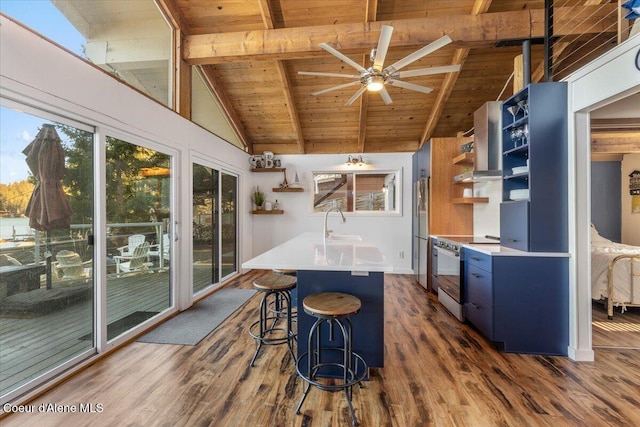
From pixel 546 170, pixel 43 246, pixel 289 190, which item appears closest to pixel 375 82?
pixel 546 170

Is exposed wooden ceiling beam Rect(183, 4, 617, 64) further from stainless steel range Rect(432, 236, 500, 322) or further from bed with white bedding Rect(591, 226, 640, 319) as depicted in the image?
bed with white bedding Rect(591, 226, 640, 319)

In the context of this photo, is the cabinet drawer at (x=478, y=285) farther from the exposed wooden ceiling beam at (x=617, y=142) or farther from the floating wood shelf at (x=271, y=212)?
the floating wood shelf at (x=271, y=212)

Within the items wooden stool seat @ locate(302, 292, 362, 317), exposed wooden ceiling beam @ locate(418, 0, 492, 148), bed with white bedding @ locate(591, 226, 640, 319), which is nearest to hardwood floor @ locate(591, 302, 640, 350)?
bed with white bedding @ locate(591, 226, 640, 319)

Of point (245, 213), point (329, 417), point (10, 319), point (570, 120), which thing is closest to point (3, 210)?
point (10, 319)

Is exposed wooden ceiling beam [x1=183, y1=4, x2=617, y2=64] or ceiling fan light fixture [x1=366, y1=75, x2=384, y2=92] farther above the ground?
exposed wooden ceiling beam [x1=183, y1=4, x2=617, y2=64]

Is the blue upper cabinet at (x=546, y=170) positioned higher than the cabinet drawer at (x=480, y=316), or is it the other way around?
the blue upper cabinet at (x=546, y=170)

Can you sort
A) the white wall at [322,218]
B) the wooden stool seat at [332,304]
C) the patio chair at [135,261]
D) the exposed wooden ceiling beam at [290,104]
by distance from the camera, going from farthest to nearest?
the white wall at [322,218] → the exposed wooden ceiling beam at [290,104] → the patio chair at [135,261] → the wooden stool seat at [332,304]

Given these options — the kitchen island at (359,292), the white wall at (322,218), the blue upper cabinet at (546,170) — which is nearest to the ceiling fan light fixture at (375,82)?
the blue upper cabinet at (546,170)

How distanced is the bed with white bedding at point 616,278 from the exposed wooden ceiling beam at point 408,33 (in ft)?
7.96

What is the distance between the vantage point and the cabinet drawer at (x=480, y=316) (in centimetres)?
249

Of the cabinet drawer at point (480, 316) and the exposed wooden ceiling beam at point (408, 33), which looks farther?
the exposed wooden ceiling beam at point (408, 33)

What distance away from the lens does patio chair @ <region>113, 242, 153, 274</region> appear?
2593mm

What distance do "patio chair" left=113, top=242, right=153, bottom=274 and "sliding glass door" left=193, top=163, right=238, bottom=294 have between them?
0.88 metres

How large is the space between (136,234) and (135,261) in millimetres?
278
